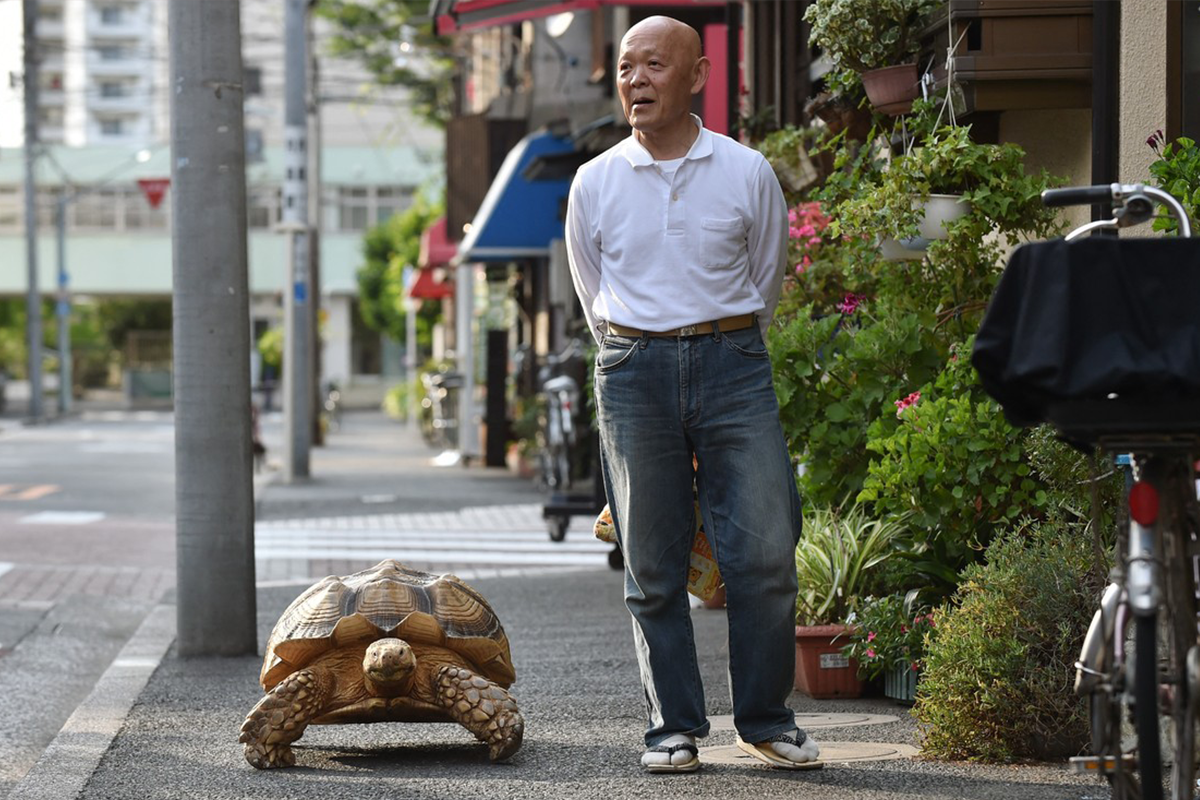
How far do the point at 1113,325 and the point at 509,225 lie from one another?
14.9 meters

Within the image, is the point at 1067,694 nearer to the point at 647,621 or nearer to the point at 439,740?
the point at 647,621

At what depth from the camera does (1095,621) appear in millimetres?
3797

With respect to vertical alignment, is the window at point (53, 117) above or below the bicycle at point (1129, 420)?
above

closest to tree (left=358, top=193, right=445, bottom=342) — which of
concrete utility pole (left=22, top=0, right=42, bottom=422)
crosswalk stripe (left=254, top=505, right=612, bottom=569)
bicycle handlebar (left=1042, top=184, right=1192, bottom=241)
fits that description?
concrete utility pole (left=22, top=0, right=42, bottom=422)

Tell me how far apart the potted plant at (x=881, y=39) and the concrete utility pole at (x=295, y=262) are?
13.5m

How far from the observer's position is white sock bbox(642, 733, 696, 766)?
16.3ft

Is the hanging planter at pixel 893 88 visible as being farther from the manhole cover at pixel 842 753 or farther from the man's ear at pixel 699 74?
the manhole cover at pixel 842 753

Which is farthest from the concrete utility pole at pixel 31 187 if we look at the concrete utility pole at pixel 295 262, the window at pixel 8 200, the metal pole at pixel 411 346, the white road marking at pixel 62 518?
the white road marking at pixel 62 518

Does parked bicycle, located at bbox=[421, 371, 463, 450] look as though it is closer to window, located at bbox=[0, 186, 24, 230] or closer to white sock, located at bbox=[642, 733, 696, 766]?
white sock, located at bbox=[642, 733, 696, 766]

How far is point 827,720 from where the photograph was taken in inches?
230

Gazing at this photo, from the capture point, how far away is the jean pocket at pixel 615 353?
493 centimetres

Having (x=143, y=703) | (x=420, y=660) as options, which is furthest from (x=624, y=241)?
(x=143, y=703)

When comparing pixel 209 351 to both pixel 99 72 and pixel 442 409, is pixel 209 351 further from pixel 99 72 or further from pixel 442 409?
pixel 99 72

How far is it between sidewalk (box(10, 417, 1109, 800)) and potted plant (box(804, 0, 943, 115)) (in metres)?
2.36
